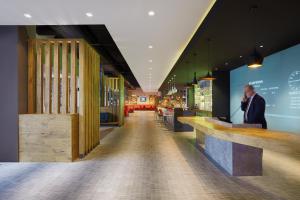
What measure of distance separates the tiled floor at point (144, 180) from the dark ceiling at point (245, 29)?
3.11 meters

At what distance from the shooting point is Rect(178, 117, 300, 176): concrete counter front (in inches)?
103

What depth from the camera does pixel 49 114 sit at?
527 centimetres

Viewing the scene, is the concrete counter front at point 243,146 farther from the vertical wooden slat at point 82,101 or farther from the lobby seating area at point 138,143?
the vertical wooden slat at point 82,101

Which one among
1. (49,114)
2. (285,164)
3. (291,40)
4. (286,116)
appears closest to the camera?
(285,164)

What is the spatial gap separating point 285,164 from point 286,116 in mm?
3039

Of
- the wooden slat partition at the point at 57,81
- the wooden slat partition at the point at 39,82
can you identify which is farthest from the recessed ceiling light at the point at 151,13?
the wooden slat partition at the point at 39,82

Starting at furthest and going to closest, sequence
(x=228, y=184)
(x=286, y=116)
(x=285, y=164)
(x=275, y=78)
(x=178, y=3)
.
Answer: (x=275, y=78) < (x=286, y=116) < (x=285, y=164) < (x=178, y=3) < (x=228, y=184)

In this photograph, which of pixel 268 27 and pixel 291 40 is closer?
pixel 268 27

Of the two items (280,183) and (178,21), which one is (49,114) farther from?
(280,183)

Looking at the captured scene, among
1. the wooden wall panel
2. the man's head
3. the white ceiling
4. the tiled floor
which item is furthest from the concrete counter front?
the wooden wall panel

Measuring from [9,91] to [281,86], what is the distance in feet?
26.5

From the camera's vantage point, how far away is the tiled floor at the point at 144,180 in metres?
3.35

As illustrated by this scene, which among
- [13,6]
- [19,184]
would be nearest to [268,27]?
[13,6]

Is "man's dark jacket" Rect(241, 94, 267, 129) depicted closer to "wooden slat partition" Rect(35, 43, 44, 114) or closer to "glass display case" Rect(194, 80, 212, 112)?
"wooden slat partition" Rect(35, 43, 44, 114)
